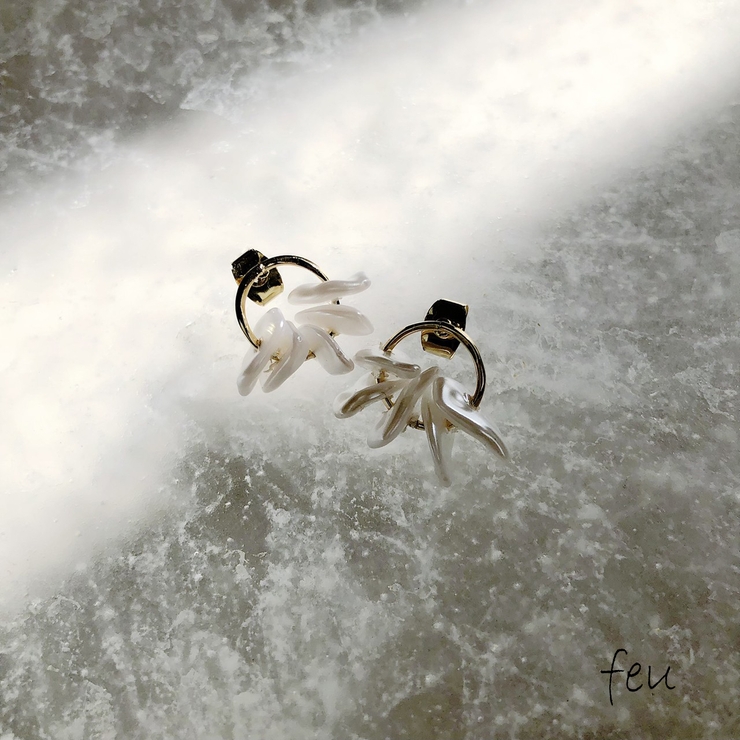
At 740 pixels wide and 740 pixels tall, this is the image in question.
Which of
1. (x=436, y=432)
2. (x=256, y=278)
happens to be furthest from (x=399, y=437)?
(x=256, y=278)

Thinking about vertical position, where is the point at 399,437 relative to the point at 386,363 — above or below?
below

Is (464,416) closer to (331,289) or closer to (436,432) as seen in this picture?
(436,432)

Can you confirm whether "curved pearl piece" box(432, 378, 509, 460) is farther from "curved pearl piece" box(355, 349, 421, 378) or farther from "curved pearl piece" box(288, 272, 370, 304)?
"curved pearl piece" box(288, 272, 370, 304)

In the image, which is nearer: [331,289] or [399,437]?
[331,289]

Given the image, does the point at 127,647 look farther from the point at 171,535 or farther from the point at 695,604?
the point at 695,604

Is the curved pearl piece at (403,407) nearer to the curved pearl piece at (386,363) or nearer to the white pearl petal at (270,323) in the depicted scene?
the curved pearl piece at (386,363)

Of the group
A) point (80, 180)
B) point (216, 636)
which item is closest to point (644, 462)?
point (216, 636)

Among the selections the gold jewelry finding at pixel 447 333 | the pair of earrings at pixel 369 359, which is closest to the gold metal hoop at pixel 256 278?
the pair of earrings at pixel 369 359
